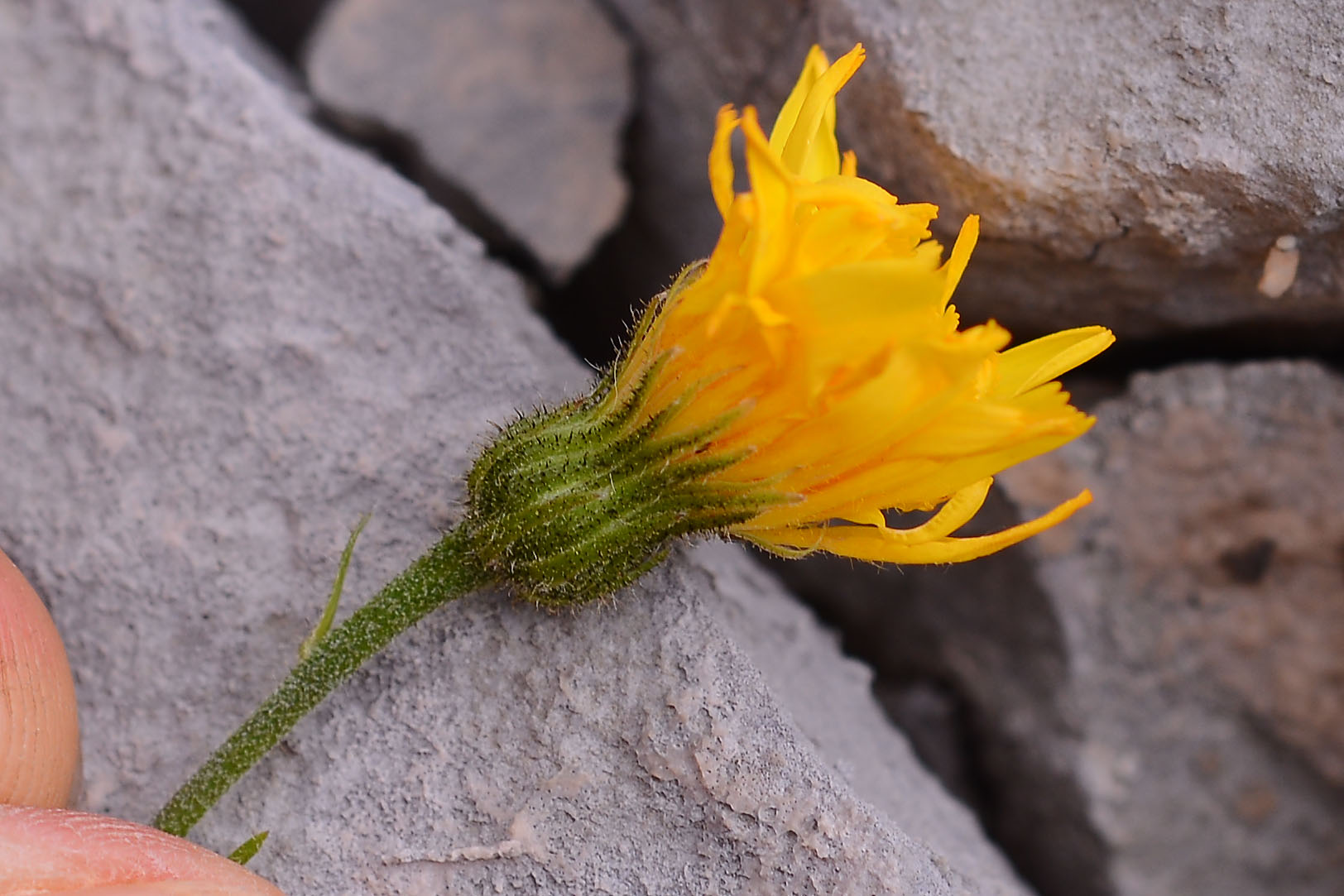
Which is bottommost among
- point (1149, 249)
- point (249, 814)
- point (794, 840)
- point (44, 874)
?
point (249, 814)

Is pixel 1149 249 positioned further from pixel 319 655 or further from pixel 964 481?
pixel 319 655

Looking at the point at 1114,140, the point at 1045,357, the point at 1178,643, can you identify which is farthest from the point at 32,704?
the point at 1178,643


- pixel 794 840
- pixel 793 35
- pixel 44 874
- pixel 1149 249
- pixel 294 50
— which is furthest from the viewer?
pixel 294 50

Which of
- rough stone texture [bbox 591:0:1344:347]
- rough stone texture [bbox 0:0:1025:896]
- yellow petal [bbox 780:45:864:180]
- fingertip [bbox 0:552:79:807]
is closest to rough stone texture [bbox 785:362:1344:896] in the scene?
rough stone texture [bbox 591:0:1344:347]

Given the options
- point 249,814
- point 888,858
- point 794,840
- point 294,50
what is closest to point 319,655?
point 249,814

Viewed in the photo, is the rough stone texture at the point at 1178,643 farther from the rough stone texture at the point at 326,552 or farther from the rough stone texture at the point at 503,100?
the rough stone texture at the point at 503,100

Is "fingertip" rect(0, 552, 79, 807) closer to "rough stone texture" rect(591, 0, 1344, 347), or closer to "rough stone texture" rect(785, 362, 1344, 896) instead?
"rough stone texture" rect(591, 0, 1344, 347)

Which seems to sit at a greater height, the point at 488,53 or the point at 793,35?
the point at 793,35
